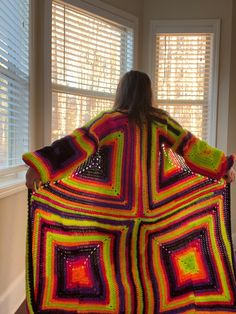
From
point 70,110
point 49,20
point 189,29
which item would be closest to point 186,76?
point 189,29

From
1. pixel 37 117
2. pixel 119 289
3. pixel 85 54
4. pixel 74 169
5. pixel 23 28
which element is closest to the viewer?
pixel 119 289

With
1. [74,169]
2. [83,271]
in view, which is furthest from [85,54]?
[83,271]

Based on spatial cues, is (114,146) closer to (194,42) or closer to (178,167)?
(178,167)

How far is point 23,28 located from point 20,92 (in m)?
0.38

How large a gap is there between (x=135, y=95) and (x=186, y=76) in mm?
1587

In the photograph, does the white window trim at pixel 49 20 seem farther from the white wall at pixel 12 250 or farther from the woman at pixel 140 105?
the woman at pixel 140 105

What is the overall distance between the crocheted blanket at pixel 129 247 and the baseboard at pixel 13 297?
19.8 inches

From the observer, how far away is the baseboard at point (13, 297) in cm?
177

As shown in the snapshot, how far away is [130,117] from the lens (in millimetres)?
1560

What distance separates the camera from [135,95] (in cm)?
163

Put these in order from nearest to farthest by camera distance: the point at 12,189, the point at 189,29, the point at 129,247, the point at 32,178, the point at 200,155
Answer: the point at 32,178, the point at 129,247, the point at 200,155, the point at 12,189, the point at 189,29

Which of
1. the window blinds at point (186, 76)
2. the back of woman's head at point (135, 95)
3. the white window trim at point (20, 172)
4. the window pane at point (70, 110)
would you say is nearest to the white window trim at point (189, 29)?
the window blinds at point (186, 76)

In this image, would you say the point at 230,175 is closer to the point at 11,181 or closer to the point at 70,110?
the point at 11,181

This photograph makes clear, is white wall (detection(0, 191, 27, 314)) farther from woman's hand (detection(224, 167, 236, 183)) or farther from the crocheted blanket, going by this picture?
woman's hand (detection(224, 167, 236, 183))
